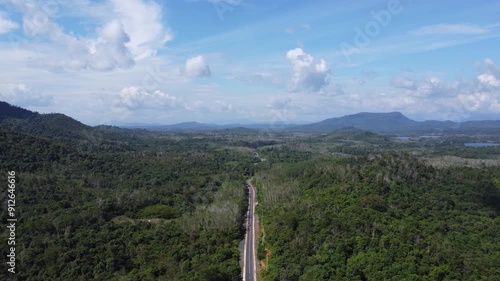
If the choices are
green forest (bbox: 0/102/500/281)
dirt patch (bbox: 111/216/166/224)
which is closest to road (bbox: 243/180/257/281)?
green forest (bbox: 0/102/500/281)

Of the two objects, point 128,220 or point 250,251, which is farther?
point 128,220

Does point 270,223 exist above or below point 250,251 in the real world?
above

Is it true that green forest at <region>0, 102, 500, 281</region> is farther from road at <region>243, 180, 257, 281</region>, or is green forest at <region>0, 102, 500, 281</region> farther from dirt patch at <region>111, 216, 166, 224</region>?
road at <region>243, 180, 257, 281</region>

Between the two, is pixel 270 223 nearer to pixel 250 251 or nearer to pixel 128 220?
pixel 250 251

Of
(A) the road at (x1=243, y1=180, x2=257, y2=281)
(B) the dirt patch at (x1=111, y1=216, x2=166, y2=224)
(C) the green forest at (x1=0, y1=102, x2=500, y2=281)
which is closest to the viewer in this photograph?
(C) the green forest at (x1=0, y1=102, x2=500, y2=281)

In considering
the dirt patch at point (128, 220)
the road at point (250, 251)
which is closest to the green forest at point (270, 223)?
the dirt patch at point (128, 220)

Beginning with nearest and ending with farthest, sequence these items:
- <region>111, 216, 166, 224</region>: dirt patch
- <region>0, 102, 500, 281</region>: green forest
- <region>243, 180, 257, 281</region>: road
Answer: <region>0, 102, 500, 281</region>: green forest → <region>243, 180, 257, 281</region>: road → <region>111, 216, 166, 224</region>: dirt patch

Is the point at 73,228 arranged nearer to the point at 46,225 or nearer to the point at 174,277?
the point at 46,225

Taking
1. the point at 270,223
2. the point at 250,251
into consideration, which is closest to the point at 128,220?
the point at 250,251

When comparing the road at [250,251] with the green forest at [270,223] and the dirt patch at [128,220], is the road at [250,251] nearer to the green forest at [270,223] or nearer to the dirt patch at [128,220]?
the green forest at [270,223]
